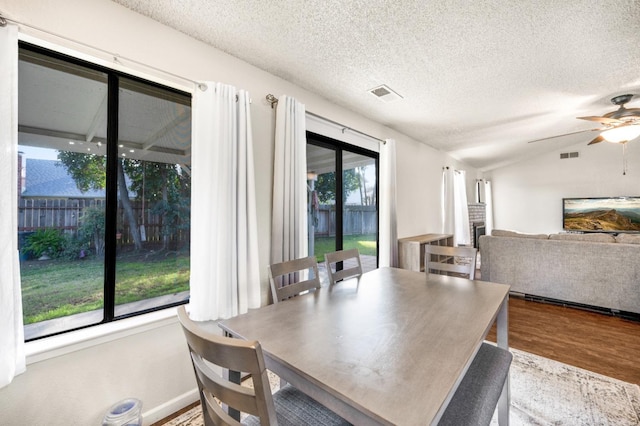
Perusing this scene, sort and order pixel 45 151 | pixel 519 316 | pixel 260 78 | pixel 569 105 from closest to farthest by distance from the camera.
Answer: pixel 45 151
pixel 260 78
pixel 519 316
pixel 569 105

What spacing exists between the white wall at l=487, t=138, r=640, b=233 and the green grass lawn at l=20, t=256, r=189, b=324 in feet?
25.7

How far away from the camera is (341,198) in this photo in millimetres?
3207

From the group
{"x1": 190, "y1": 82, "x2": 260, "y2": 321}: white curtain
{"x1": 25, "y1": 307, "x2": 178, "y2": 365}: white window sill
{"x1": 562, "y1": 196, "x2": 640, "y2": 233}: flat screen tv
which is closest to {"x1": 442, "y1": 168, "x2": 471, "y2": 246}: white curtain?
{"x1": 562, "y1": 196, "x2": 640, "y2": 233}: flat screen tv

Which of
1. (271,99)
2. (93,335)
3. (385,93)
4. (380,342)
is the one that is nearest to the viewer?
(380,342)

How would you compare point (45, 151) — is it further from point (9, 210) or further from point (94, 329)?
point (94, 329)

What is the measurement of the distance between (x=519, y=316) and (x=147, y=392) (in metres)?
3.72

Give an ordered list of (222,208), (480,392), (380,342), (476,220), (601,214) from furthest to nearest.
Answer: (476,220), (601,214), (222,208), (480,392), (380,342)

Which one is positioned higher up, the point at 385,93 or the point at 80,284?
the point at 385,93

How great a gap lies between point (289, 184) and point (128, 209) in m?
1.18

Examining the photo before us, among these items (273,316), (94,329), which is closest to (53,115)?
(94,329)

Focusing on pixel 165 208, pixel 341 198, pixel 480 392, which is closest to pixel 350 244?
pixel 341 198

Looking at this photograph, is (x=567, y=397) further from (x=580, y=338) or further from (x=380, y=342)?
(x=380, y=342)

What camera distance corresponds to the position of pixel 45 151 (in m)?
1.45

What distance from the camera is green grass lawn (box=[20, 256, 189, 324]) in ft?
4.62
